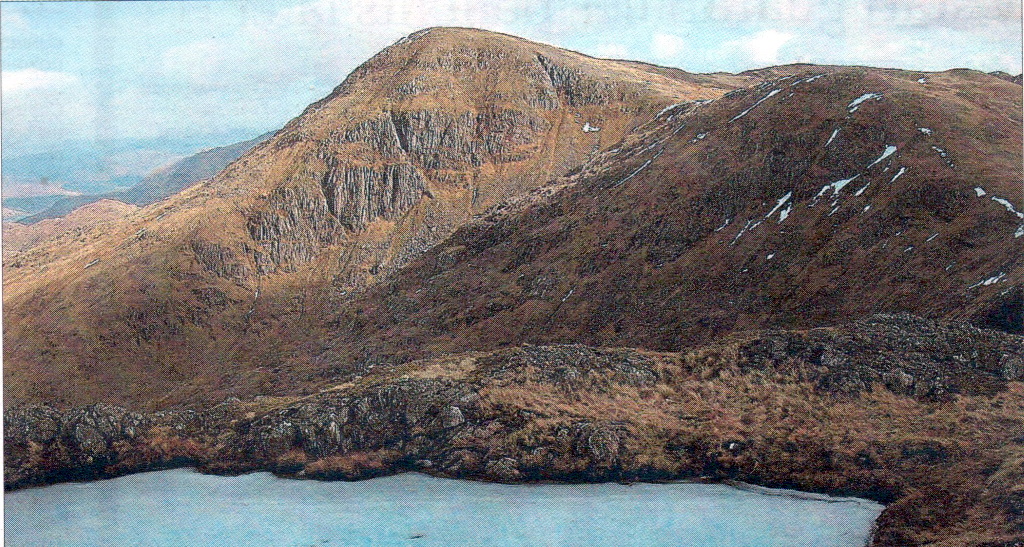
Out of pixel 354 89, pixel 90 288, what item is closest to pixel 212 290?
pixel 90 288

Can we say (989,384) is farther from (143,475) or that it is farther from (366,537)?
(143,475)

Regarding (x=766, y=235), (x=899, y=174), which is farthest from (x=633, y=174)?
(x=899, y=174)

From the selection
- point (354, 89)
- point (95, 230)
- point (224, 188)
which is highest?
point (354, 89)

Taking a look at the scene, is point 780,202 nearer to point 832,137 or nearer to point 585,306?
point 832,137

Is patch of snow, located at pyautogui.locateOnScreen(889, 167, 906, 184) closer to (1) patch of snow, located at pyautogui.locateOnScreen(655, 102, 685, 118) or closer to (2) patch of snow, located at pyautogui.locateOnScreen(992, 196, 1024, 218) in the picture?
(2) patch of snow, located at pyautogui.locateOnScreen(992, 196, 1024, 218)

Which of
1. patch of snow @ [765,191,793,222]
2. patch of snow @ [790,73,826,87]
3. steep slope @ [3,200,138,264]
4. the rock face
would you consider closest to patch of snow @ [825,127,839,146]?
patch of snow @ [765,191,793,222]

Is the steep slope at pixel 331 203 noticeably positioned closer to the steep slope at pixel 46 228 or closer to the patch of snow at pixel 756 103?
the steep slope at pixel 46 228
